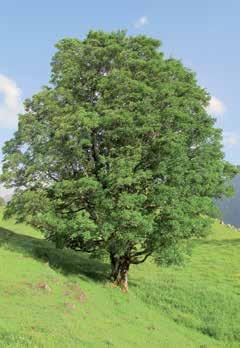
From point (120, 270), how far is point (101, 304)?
21.6 feet

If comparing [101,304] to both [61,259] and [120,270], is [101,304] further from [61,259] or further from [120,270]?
[61,259]

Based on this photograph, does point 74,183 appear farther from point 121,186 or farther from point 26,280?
point 26,280

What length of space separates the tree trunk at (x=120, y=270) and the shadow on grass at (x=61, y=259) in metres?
1.04

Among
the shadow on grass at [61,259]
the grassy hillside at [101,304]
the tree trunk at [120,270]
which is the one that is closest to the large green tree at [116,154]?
the tree trunk at [120,270]

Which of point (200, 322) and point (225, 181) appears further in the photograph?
point (225, 181)

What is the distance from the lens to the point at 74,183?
113 feet

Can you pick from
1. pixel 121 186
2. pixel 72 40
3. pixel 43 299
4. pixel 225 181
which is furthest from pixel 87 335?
pixel 72 40

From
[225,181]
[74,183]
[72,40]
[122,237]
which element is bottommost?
[122,237]

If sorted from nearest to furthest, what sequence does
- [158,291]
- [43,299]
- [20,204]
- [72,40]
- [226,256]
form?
[43,299] → [20,204] → [72,40] → [158,291] → [226,256]

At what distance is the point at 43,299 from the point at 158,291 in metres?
15.0

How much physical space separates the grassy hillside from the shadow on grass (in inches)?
3.5

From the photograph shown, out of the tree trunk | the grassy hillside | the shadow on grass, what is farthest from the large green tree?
the grassy hillside

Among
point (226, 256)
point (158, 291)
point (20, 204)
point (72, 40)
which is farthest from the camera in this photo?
point (226, 256)

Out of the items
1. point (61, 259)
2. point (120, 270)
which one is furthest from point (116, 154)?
point (61, 259)
